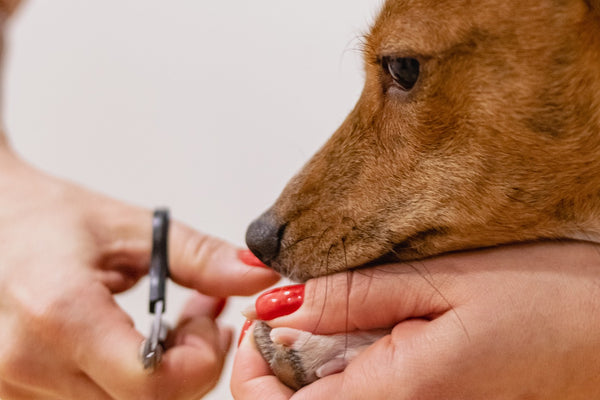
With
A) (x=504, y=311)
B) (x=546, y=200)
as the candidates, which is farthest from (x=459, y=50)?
(x=504, y=311)

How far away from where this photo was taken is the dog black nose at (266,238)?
1058mm

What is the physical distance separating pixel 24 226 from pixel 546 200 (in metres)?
0.86

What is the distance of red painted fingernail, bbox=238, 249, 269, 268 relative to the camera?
1132 millimetres

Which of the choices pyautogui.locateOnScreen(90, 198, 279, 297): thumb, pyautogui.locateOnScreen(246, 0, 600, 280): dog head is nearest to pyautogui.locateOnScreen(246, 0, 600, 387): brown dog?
pyautogui.locateOnScreen(246, 0, 600, 280): dog head

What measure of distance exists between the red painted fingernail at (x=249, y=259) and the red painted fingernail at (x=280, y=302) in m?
0.11

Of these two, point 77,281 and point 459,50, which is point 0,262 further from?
point 459,50

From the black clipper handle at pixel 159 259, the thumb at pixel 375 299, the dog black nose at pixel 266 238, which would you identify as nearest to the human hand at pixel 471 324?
the thumb at pixel 375 299

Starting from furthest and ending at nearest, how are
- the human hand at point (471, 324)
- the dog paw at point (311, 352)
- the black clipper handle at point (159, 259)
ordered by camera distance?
the black clipper handle at point (159, 259), the dog paw at point (311, 352), the human hand at point (471, 324)

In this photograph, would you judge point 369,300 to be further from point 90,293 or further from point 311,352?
point 90,293

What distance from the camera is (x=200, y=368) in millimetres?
1039

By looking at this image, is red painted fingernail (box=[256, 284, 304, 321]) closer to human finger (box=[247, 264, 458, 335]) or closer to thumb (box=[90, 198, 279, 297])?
human finger (box=[247, 264, 458, 335])

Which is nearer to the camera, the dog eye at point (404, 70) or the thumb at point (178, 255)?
the dog eye at point (404, 70)

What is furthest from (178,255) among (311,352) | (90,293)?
(311,352)

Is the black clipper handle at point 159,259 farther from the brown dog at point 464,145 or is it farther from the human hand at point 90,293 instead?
the brown dog at point 464,145
